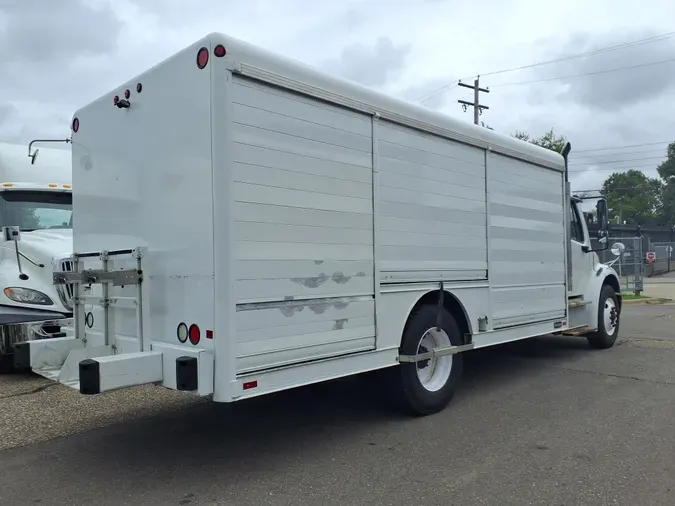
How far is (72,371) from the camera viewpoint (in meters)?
4.63

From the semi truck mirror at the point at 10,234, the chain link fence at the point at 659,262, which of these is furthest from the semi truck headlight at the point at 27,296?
the chain link fence at the point at 659,262

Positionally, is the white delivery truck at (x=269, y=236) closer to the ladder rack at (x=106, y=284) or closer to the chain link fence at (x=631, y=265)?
the ladder rack at (x=106, y=284)

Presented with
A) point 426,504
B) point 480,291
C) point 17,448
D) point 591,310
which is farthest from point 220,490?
point 591,310

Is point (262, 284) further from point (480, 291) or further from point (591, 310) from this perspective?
point (591, 310)

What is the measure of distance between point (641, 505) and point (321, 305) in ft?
8.18

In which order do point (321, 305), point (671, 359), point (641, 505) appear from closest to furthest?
1. point (641, 505)
2. point (321, 305)
3. point (671, 359)

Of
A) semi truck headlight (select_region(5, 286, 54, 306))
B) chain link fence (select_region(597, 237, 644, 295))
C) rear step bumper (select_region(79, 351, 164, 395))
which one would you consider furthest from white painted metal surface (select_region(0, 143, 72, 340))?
chain link fence (select_region(597, 237, 644, 295))

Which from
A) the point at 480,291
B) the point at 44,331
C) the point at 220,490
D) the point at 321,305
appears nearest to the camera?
the point at 220,490

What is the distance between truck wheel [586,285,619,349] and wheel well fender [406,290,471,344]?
A: 3974 mm

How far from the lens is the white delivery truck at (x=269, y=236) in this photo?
13.2ft

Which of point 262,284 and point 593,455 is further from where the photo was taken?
point 593,455

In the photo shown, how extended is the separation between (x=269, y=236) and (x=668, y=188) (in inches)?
3829

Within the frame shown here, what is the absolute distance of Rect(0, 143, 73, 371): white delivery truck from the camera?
6977 mm

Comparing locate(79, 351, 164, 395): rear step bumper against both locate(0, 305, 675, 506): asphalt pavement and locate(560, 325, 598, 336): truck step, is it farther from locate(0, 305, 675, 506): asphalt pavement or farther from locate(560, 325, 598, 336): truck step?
locate(560, 325, 598, 336): truck step
